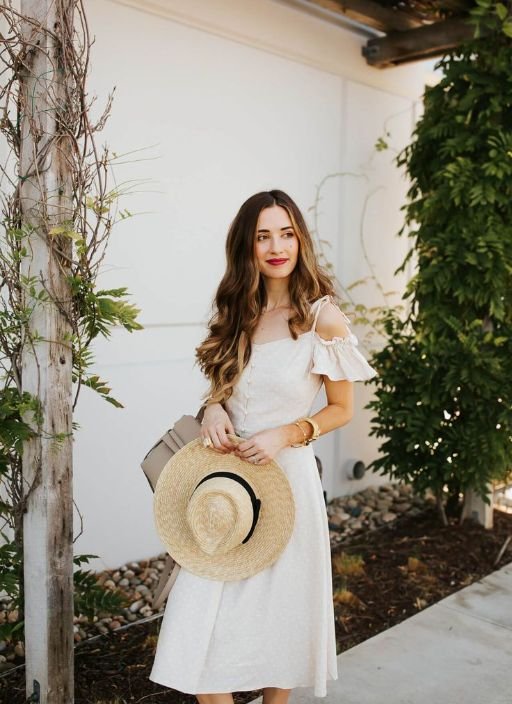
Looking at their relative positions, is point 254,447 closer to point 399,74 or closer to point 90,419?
point 90,419

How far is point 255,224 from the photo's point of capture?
2381 millimetres

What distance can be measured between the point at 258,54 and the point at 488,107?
1435 mm

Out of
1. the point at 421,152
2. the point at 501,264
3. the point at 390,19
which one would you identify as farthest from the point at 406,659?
the point at 390,19

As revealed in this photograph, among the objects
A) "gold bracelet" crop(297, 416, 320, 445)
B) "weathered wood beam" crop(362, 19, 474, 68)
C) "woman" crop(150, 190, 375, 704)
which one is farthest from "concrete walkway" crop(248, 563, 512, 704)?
"weathered wood beam" crop(362, 19, 474, 68)

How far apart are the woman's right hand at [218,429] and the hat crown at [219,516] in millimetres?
124

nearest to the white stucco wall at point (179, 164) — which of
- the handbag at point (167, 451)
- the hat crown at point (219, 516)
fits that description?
the handbag at point (167, 451)

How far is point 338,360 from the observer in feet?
7.63

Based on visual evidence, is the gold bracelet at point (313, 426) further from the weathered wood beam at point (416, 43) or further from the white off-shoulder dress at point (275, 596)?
the weathered wood beam at point (416, 43)

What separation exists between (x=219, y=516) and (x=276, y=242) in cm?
86

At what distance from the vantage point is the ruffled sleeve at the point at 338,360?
2318 mm

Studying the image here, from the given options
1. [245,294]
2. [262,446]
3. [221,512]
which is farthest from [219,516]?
[245,294]

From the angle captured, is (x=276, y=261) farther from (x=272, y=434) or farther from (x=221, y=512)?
(x=221, y=512)

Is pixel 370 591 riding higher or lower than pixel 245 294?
lower

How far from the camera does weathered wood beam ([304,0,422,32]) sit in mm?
4910
